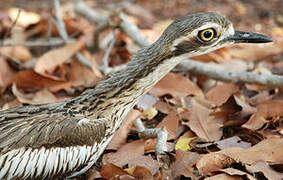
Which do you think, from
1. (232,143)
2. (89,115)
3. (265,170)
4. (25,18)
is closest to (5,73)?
(25,18)

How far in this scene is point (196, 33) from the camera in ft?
9.18

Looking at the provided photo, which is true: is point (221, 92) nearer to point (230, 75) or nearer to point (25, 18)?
point (230, 75)

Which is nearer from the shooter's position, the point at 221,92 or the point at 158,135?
the point at 158,135

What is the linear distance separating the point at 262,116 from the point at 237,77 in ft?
2.14

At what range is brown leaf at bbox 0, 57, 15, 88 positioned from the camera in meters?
4.12

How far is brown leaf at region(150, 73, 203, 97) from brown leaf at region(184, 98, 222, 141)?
22cm

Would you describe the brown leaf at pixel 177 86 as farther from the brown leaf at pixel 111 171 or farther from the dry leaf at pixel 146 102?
the brown leaf at pixel 111 171

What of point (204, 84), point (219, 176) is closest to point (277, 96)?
point (204, 84)

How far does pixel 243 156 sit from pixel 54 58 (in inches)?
93.1

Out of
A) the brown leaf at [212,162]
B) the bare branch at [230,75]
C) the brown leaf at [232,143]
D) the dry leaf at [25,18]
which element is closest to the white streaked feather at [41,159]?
the brown leaf at [212,162]

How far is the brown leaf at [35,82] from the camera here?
13.3 feet

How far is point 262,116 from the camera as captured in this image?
3414 mm

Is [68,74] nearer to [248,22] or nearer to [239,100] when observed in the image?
[239,100]

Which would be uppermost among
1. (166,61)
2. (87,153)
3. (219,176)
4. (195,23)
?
(195,23)
